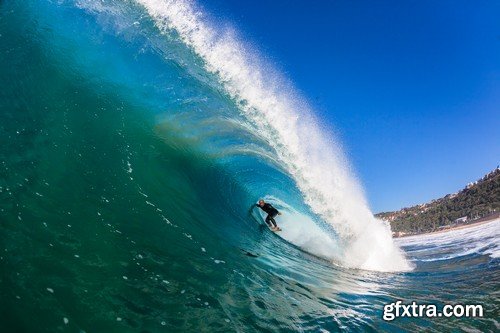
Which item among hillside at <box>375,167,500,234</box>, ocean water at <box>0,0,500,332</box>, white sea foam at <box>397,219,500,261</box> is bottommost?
ocean water at <box>0,0,500,332</box>

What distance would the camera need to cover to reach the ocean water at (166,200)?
4441mm

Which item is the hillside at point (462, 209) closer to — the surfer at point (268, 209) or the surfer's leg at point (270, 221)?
the surfer's leg at point (270, 221)

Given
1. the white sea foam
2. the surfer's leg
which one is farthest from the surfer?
the white sea foam

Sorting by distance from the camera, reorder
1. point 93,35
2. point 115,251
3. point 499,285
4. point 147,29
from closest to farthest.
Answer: point 115,251 → point 499,285 → point 93,35 → point 147,29

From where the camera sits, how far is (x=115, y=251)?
532 centimetres

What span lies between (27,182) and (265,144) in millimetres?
11474

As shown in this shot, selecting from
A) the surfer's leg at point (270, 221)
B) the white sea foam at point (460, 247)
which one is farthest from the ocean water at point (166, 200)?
the white sea foam at point (460, 247)

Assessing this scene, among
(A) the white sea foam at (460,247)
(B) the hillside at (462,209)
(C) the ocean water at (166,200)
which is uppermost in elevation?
(B) the hillside at (462,209)

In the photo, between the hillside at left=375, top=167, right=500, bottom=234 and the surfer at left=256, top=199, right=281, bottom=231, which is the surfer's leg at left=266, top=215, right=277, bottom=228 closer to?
the surfer at left=256, top=199, right=281, bottom=231

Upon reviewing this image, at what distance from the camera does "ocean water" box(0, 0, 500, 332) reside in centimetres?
444

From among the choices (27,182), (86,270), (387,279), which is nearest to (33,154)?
(27,182)

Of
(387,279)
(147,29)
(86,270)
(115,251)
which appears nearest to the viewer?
(86,270)

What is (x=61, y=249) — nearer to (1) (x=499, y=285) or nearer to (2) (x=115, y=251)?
(2) (x=115, y=251)

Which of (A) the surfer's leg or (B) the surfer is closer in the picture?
(B) the surfer
